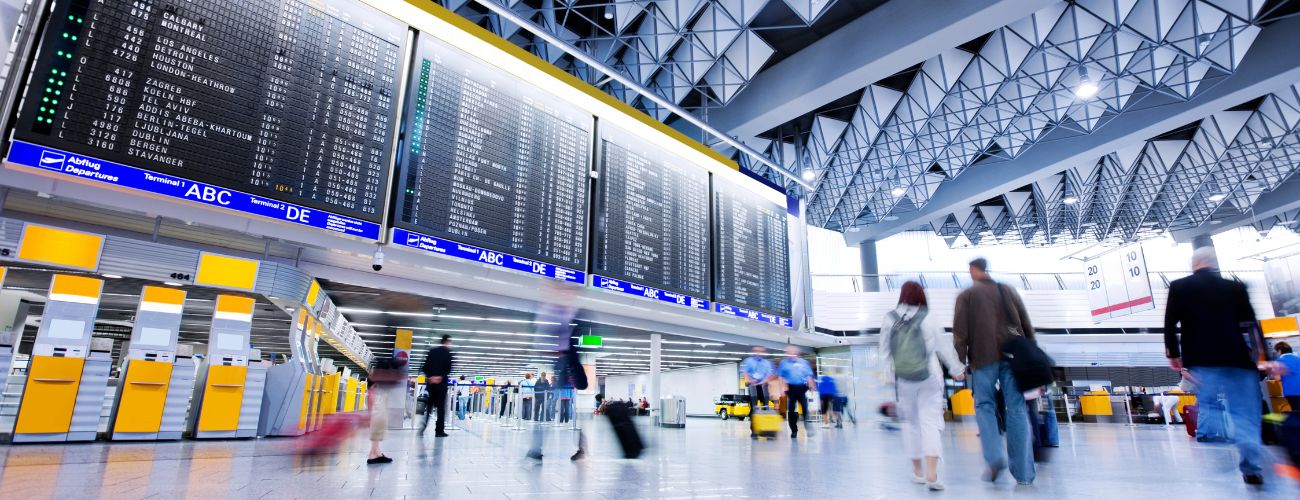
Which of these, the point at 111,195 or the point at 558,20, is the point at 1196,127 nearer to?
the point at 558,20

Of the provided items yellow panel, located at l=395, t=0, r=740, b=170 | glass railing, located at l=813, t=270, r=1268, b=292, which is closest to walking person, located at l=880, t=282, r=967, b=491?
yellow panel, located at l=395, t=0, r=740, b=170

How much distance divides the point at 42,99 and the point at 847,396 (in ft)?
80.8

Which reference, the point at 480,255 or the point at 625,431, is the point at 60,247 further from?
the point at 625,431

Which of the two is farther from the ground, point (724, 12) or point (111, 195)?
point (724, 12)

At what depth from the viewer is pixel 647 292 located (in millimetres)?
11047

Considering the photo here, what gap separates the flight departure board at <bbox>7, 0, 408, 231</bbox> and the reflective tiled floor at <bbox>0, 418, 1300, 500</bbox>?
2946mm

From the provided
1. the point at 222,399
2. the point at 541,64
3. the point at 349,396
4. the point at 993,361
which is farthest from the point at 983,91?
the point at 349,396

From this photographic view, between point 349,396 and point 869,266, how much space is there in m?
24.0

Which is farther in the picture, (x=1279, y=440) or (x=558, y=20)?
(x=558, y=20)

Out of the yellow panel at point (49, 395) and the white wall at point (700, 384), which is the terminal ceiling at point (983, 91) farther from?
the white wall at point (700, 384)

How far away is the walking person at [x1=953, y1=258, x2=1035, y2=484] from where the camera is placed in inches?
157

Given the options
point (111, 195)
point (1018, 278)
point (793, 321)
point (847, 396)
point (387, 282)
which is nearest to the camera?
point (111, 195)

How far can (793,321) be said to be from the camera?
14.8 meters

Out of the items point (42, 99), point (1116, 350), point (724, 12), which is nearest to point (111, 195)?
point (42, 99)
